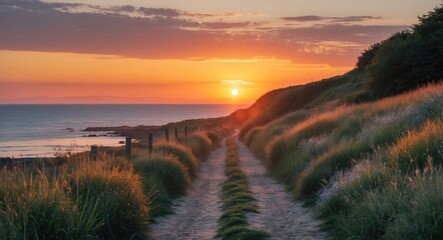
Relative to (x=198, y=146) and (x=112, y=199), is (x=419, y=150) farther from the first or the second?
(x=198, y=146)

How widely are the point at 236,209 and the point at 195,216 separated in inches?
43.0

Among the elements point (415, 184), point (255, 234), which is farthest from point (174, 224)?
point (415, 184)

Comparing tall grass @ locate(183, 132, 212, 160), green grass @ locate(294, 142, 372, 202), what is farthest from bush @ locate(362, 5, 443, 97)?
green grass @ locate(294, 142, 372, 202)

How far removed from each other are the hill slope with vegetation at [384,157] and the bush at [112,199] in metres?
3.76

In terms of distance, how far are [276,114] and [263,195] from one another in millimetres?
57654

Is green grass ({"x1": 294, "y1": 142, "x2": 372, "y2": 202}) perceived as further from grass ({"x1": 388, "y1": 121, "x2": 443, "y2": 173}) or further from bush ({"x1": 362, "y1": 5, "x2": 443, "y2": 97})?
bush ({"x1": 362, "y1": 5, "x2": 443, "y2": 97})

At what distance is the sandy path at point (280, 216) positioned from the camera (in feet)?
37.1

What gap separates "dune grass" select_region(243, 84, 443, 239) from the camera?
24.8 feet

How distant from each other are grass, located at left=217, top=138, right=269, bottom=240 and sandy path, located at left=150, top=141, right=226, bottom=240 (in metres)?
0.23

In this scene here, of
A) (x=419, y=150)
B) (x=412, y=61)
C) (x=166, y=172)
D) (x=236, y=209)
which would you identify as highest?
(x=412, y=61)

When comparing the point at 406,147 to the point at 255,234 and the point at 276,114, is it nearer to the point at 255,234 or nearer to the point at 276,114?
the point at 255,234

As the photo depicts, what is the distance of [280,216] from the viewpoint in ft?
44.3

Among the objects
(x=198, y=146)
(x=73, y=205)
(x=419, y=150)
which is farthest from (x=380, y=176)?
(x=198, y=146)

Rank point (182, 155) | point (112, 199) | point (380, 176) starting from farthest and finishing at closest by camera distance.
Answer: point (182, 155), point (380, 176), point (112, 199)
